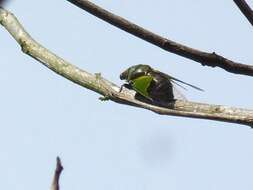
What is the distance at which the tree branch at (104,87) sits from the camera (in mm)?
2457

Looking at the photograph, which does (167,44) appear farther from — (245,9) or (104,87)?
(104,87)

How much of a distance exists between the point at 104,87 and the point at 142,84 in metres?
0.17

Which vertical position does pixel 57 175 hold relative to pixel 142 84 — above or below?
below

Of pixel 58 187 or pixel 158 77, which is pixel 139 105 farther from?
pixel 58 187

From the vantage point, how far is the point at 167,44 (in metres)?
2.41

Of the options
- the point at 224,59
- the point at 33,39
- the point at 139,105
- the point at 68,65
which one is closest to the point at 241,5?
the point at 224,59

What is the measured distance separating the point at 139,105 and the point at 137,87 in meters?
0.12

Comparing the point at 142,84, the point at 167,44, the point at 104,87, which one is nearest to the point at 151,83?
the point at 142,84

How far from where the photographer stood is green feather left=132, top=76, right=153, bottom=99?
108 inches

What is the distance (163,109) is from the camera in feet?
8.55

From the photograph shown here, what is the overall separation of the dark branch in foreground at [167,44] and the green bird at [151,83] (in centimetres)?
30

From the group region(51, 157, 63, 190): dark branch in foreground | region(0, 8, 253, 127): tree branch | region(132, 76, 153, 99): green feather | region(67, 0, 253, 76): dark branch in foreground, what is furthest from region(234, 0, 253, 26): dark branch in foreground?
region(51, 157, 63, 190): dark branch in foreground

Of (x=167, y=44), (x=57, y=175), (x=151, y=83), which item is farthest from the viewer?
(x=151, y=83)

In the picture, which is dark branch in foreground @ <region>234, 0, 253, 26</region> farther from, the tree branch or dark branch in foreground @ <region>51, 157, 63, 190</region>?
dark branch in foreground @ <region>51, 157, 63, 190</region>
